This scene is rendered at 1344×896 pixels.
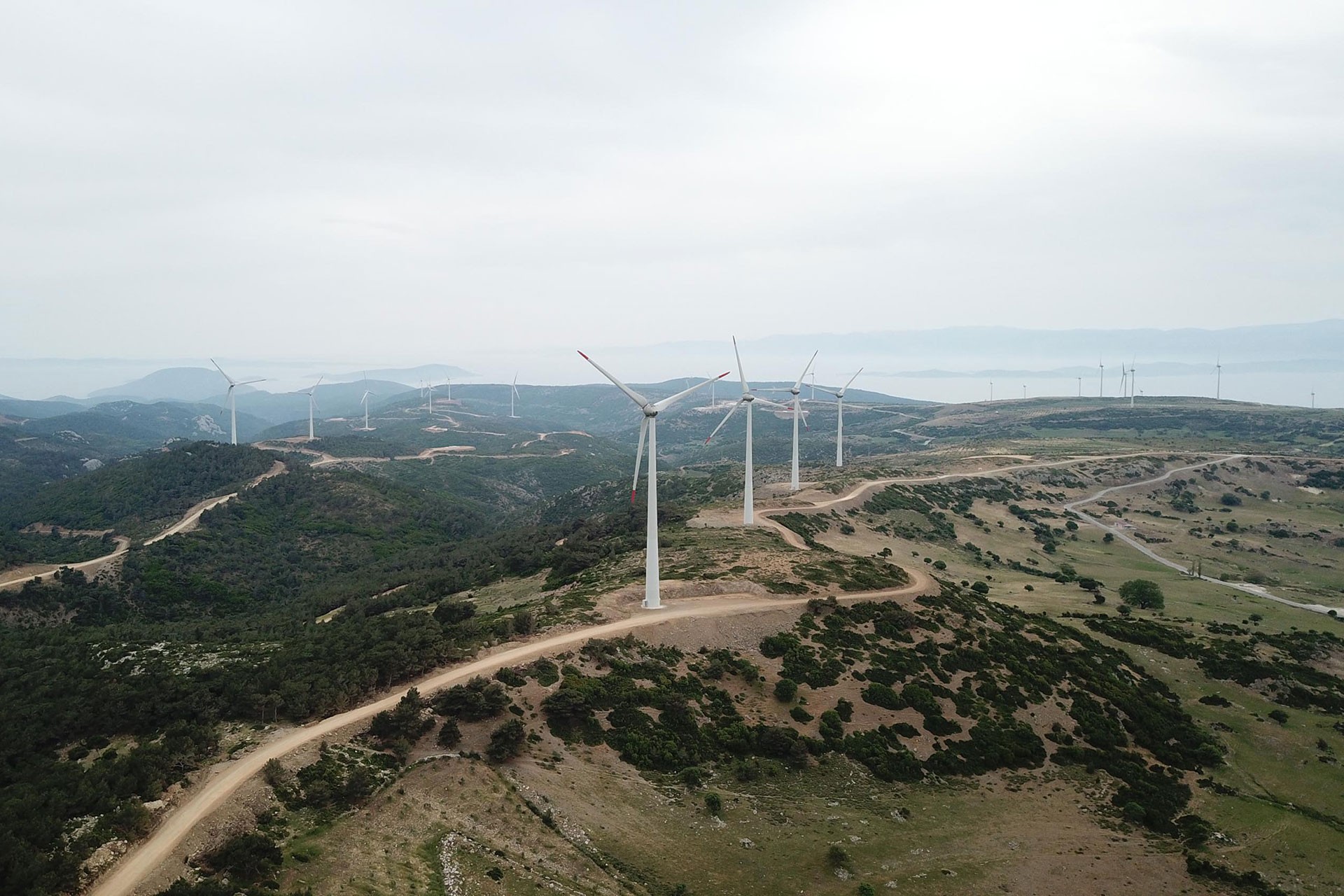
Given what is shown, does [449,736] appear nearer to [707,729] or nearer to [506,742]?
[506,742]

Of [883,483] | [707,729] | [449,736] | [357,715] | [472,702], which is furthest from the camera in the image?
[883,483]

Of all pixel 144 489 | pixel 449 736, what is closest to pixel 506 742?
pixel 449 736

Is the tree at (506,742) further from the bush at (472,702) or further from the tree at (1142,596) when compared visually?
the tree at (1142,596)

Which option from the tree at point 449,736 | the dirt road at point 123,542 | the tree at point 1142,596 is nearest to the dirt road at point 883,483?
the tree at point 1142,596

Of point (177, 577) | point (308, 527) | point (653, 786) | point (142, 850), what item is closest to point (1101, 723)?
point (653, 786)

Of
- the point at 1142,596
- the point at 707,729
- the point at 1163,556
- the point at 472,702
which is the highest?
the point at 472,702

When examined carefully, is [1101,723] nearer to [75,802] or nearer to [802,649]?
[802,649]
